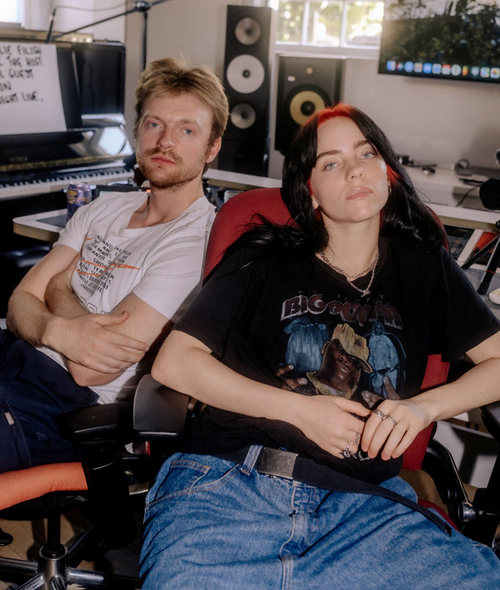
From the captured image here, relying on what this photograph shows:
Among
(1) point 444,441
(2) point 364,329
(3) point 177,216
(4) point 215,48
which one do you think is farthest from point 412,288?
(4) point 215,48

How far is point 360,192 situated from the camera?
1321mm

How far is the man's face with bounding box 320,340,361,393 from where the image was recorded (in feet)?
4.10

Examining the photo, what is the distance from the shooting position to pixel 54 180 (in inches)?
124

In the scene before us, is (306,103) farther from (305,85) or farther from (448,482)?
(448,482)

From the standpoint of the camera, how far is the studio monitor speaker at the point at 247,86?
13.8ft

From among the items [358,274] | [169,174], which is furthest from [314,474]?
[169,174]

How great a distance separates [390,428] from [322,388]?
5.7 inches

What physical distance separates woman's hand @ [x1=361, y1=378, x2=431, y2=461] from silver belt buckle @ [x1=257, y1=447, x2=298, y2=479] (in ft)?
0.44

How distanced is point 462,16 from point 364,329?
11.4 ft

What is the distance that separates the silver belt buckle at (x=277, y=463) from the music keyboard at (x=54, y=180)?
180 centimetres

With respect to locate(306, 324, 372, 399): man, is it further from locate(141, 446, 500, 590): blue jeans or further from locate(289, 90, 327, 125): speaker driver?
locate(289, 90, 327, 125): speaker driver

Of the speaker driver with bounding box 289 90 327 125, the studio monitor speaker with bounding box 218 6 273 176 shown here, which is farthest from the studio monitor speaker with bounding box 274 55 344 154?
the studio monitor speaker with bounding box 218 6 273 176

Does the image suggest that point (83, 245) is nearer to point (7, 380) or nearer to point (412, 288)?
point (7, 380)

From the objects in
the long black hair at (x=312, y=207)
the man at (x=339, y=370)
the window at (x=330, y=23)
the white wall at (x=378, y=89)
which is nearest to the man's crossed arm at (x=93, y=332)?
the long black hair at (x=312, y=207)
